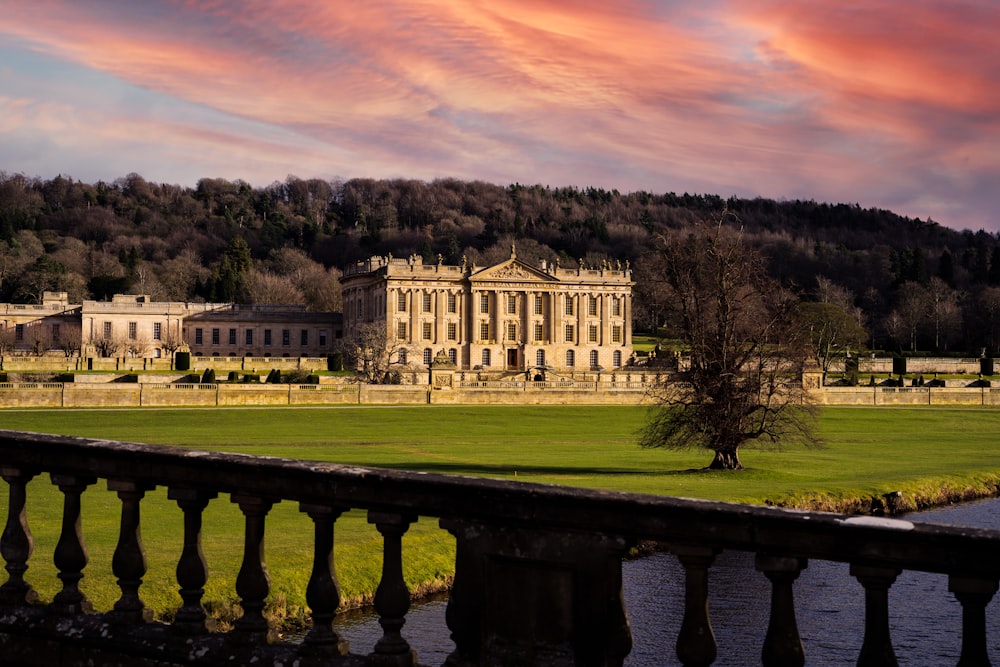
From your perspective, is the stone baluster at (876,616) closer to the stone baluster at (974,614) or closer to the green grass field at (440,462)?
the stone baluster at (974,614)

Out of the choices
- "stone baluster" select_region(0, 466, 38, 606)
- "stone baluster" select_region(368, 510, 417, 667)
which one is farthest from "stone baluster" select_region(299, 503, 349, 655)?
"stone baluster" select_region(0, 466, 38, 606)

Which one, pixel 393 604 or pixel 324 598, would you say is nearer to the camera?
pixel 393 604

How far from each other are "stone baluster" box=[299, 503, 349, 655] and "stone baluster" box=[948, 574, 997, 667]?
10.3ft

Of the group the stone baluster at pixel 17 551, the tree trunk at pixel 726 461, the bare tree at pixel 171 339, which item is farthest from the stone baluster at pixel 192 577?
the bare tree at pixel 171 339

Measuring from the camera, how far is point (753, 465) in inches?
1570

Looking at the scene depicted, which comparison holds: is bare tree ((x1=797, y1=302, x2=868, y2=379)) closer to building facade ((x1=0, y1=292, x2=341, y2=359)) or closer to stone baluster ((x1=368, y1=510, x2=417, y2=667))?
building facade ((x1=0, y1=292, x2=341, y2=359))

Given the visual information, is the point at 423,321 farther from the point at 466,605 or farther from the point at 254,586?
the point at 466,605

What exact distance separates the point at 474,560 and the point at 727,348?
30.9 metres

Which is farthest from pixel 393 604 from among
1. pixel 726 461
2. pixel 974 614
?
pixel 726 461

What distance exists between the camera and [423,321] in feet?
397

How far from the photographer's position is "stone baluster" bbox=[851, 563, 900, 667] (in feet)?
16.8

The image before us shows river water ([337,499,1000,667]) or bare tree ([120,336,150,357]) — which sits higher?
bare tree ([120,336,150,357])

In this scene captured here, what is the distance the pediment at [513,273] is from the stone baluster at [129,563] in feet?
379

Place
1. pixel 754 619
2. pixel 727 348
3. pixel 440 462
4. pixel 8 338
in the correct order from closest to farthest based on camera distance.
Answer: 1. pixel 754 619
2. pixel 727 348
3. pixel 440 462
4. pixel 8 338
